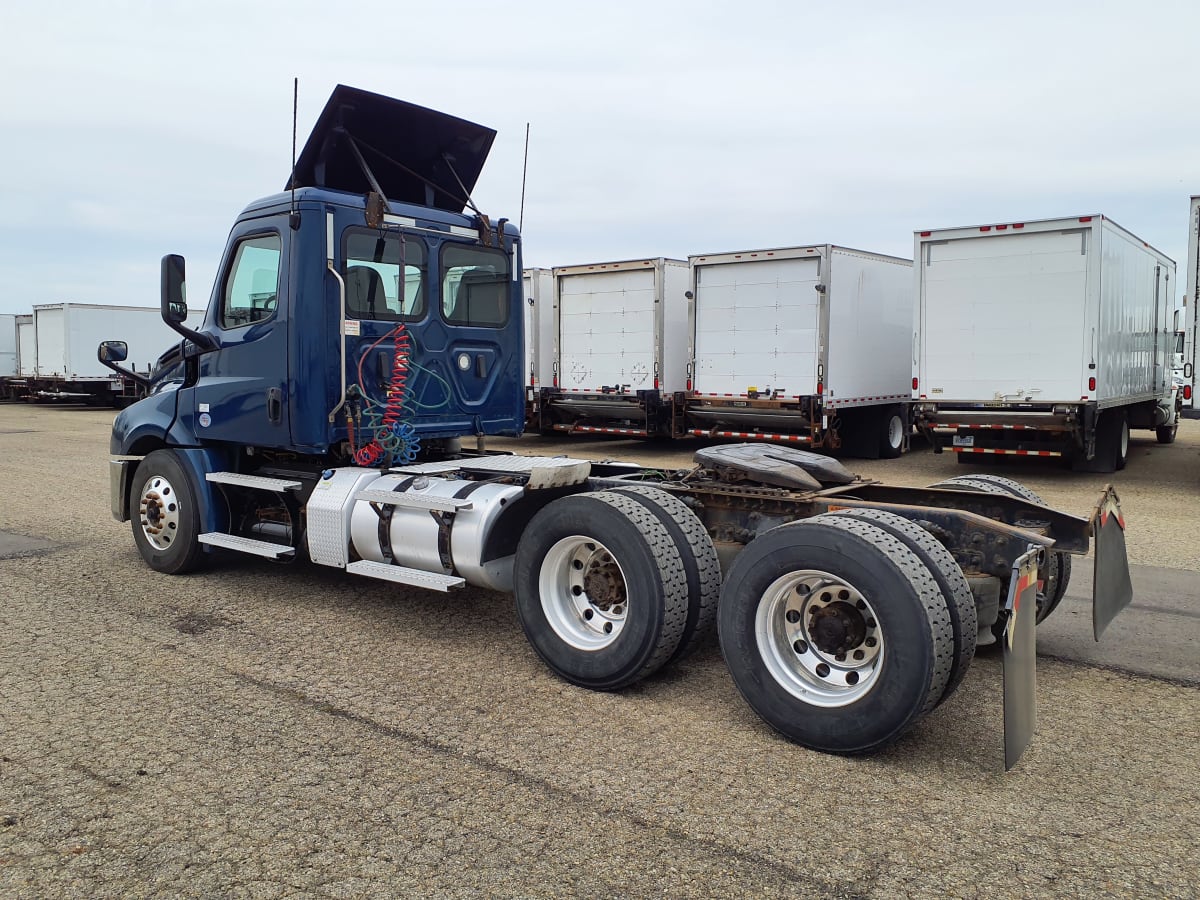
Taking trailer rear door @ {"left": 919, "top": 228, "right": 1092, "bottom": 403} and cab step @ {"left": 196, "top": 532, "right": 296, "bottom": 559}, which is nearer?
cab step @ {"left": 196, "top": 532, "right": 296, "bottom": 559}

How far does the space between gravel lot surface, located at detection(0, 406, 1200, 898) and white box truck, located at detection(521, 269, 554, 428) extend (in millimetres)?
12363

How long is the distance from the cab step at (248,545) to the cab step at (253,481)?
0.37 meters

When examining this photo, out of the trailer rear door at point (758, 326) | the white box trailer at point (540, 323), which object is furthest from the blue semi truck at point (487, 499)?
the white box trailer at point (540, 323)

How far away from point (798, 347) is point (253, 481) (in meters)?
10.2

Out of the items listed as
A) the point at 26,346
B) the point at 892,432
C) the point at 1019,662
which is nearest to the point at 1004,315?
the point at 892,432

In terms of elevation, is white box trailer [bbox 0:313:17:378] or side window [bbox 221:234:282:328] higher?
white box trailer [bbox 0:313:17:378]

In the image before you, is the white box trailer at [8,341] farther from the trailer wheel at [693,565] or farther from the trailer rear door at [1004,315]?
the trailer wheel at [693,565]

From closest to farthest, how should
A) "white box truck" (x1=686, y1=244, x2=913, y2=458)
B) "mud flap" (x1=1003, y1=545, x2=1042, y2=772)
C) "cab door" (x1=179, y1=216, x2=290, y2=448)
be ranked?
"mud flap" (x1=1003, y1=545, x2=1042, y2=772)
"cab door" (x1=179, y1=216, x2=290, y2=448)
"white box truck" (x1=686, y1=244, x2=913, y2=458)

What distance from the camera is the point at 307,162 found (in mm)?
6781

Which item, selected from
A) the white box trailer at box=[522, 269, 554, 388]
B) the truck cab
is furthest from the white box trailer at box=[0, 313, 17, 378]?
the truck cab

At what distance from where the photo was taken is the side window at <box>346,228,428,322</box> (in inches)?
252

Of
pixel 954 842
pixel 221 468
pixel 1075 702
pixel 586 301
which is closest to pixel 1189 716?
pixel 1075 702

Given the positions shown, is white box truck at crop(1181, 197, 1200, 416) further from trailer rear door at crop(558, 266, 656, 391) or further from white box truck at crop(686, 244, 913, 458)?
trailer rear door at crop(558, 266, 656, 391)

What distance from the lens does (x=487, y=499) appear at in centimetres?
548
